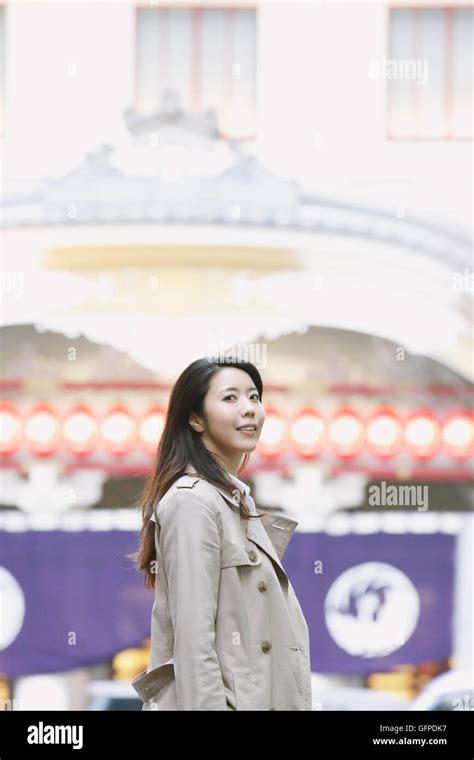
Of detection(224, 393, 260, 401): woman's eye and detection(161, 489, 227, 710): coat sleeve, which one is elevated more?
detection(224, 393, 260, 401): woman's eye

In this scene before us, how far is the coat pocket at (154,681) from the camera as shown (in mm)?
2053

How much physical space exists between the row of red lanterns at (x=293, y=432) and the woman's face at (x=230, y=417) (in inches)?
120

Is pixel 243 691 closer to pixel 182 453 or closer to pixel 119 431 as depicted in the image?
pixel 182 453

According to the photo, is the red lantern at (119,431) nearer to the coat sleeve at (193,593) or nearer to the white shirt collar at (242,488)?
the white shirt collar at (242,488)

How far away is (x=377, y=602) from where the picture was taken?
5.18m

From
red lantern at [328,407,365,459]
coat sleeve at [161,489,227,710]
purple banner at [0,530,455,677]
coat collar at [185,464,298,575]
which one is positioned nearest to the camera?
coat sleeve at [161,489,227,710]

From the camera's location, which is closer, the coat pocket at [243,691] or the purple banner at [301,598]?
the coat pocket at [243,691]

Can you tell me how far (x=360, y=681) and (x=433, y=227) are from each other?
202 centimetres

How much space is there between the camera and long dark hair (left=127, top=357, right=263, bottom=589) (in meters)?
2.12

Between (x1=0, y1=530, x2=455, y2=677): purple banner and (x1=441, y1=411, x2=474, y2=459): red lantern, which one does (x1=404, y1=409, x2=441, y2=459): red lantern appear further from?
(x1=0, y1=530, x2=455, y2=677): purple banner

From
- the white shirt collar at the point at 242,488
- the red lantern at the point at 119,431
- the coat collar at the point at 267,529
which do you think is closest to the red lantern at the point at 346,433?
the red lantern at the point at 119,431

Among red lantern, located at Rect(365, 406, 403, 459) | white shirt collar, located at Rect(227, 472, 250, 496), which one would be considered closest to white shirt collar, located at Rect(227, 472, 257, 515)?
white shirt collar, located at Rect(227, 472, 250, 496)
